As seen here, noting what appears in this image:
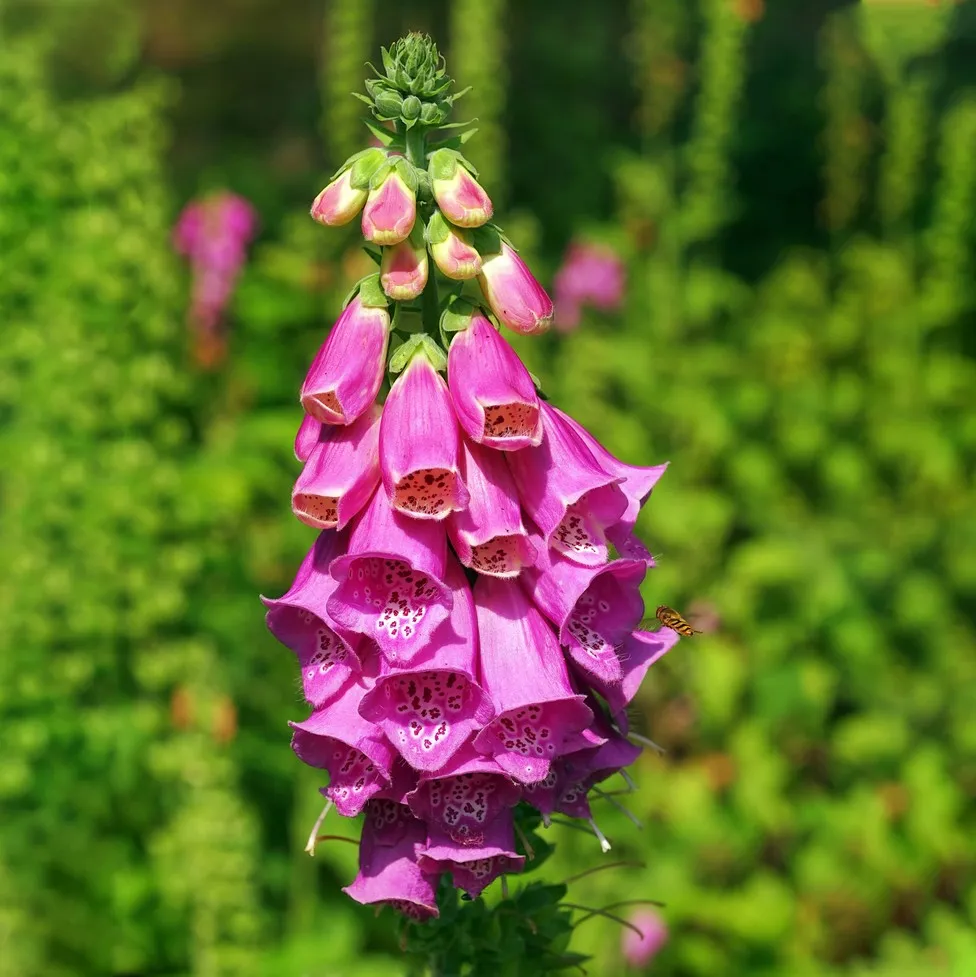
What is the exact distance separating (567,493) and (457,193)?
0.39m

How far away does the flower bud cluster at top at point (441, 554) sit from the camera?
4.92 feet

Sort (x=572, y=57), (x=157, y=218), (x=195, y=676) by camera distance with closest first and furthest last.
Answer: (x=195, y=676) → (x=157, y=218) → (x=572, y=57)

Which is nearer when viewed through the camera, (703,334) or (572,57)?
(703,334)

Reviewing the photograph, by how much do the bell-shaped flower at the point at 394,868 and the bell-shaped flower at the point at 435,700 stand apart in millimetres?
156

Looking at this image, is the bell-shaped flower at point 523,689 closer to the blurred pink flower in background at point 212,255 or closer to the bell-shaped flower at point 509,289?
the bell-shaped flower at point 509,289

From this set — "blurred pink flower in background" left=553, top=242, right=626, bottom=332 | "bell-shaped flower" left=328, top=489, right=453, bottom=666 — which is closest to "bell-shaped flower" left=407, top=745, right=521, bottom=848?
"bell-shaped flower" left=328, top=489, right=453, bottom=666

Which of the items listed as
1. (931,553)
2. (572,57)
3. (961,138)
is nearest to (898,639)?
(931,553)

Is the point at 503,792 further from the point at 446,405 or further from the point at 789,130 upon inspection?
the point at 789,130

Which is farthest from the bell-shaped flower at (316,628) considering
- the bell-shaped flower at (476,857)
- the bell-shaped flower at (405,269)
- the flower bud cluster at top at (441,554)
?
the bell-shaped flower at (405,269)

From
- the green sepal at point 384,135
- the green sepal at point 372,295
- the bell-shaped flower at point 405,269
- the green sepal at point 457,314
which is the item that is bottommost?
the green sepal at point 457,314

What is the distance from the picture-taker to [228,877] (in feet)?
10.5

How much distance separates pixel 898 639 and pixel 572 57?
523cm

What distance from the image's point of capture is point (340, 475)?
5.09 ft

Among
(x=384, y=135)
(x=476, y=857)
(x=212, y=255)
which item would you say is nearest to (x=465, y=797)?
(x=476, y=857)
